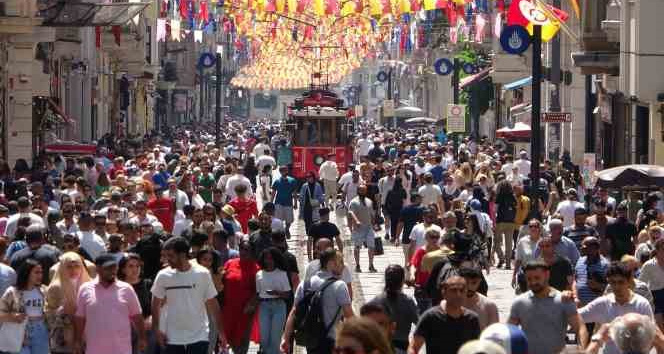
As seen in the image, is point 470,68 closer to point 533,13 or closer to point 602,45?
point 602,45

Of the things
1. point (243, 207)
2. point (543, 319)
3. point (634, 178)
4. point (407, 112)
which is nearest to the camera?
point (543, 319)

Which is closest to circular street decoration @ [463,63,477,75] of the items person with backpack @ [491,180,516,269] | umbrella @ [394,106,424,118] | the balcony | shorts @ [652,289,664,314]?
umbrella @ [394,106,424,118]

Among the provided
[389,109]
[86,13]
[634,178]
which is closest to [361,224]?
[634,178]

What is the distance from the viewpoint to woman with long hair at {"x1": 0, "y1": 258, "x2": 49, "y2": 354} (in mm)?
13672

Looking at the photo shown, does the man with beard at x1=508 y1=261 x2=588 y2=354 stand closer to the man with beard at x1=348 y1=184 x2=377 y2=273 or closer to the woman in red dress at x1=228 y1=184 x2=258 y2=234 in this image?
the woman in red dress at x1=228 y1=184 x2=258 y2=234

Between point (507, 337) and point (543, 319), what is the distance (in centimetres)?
308

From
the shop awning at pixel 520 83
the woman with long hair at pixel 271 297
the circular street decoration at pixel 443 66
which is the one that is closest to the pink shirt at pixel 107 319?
the woman with long hair at pixel 271 297

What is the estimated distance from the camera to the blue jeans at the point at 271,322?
51.0 ft

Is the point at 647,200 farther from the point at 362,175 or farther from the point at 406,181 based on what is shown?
the point at 362,175

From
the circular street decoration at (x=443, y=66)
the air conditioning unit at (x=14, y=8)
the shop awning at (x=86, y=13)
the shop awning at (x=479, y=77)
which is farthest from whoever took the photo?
the circular street decoration at (x=443, y=66)

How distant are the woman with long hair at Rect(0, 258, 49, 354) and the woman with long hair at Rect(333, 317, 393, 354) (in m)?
6.39

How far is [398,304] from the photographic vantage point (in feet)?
43.9

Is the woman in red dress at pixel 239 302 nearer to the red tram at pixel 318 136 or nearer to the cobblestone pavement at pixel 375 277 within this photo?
the cobblestone pavement at pixel 375 277

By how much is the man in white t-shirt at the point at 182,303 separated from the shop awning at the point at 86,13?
25.3 m
